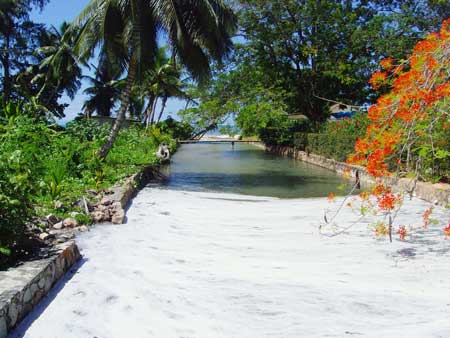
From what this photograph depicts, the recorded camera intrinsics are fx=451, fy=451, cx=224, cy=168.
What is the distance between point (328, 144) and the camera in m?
17.4

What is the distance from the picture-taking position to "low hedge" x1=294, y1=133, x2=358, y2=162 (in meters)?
15.1

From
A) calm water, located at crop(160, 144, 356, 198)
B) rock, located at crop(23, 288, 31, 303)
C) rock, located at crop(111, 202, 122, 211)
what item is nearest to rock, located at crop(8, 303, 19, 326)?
rock, located at crop(23, 288, 31, 303)

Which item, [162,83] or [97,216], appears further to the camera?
[162,83]

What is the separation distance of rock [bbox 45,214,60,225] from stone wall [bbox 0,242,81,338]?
4.47ft

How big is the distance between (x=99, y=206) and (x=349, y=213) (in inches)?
160

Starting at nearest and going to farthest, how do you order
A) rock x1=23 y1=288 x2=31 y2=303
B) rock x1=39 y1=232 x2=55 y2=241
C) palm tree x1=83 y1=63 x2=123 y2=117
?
rock x1=23 y1=288 x2=31 y2=303 → rock x1=39 y1=232 x2=55 y2=241 → palm tree x1=83 y1=63 x2=123 y2=117

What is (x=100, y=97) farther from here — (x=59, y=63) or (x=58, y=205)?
(x=58, y=205)

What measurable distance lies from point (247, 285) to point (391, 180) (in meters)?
3.71

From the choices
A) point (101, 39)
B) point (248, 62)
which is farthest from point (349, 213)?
point (248, 62)

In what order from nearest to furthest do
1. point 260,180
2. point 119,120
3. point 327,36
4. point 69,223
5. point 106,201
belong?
point 69,223 → point 106,201 → point 119,120 → point 260,180 → point 327,36

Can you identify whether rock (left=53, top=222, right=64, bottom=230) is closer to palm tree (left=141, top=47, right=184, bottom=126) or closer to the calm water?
the calm water

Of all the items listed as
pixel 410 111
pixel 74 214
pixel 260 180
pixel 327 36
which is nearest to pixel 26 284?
pixel 74 214

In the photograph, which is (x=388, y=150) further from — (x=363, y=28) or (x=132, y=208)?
(x=363, y=28)

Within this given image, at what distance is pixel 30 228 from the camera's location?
4707mm
